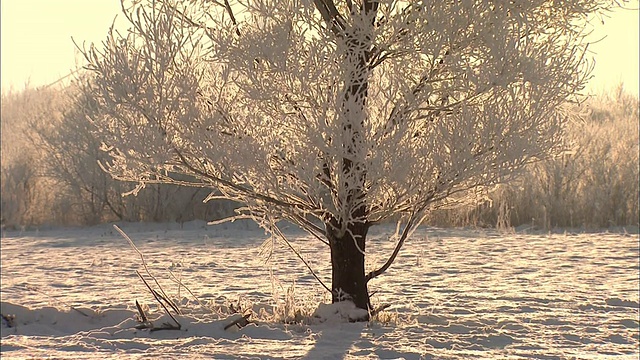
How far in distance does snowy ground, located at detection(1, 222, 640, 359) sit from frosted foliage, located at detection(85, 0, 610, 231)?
104 centimetres

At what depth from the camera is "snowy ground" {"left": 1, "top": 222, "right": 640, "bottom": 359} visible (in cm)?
669

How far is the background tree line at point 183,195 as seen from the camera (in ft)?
50.1

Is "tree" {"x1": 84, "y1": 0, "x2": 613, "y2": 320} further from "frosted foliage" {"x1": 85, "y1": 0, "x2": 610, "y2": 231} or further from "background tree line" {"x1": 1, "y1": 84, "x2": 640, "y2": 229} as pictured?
"background tree line" {"x1": 1, "y1": 84, "x2": 640, "y2": 229}

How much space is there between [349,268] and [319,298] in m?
1.09

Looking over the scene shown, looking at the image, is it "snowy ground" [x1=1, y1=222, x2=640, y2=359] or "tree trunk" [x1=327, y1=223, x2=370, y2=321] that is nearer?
"snowy ground" [x1=1, y1=222, x2=640, y2=359]

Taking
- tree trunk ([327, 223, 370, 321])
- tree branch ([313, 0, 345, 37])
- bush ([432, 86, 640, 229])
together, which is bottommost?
tree trunk ([327, 223, 370, 321])

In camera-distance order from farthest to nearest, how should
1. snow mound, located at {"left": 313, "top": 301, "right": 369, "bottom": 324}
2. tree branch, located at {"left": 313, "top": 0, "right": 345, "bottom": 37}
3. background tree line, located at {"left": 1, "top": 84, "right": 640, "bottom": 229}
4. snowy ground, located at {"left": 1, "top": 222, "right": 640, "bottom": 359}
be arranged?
background tree line, located at {"left": 1, "top": 84, "right": 640, "bottom": 229} → snow mound, located at {"left": 313, "top": 301, "right": 369, "bottom": 324} → tree branch, located at {"left": 313, "top": 0, "right": 345, "bottom": 37} → snowy ground, located at {"left": 1, "top": 222, "right": 640, "bottom": 359}

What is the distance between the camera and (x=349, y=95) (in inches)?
260

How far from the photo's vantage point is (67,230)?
600 inches

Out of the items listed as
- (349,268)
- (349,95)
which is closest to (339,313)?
(349,268)

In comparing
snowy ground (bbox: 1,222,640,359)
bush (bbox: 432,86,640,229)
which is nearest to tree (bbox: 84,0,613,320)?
snowy ground (bbox: 1,222,640,359)

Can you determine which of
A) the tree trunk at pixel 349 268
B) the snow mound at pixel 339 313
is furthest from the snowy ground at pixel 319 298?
the tree trunk at pixel 349 268

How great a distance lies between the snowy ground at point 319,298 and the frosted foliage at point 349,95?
1.04 metres

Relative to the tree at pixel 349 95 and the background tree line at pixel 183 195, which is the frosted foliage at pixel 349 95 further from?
the background tree line at pixel 183 195
